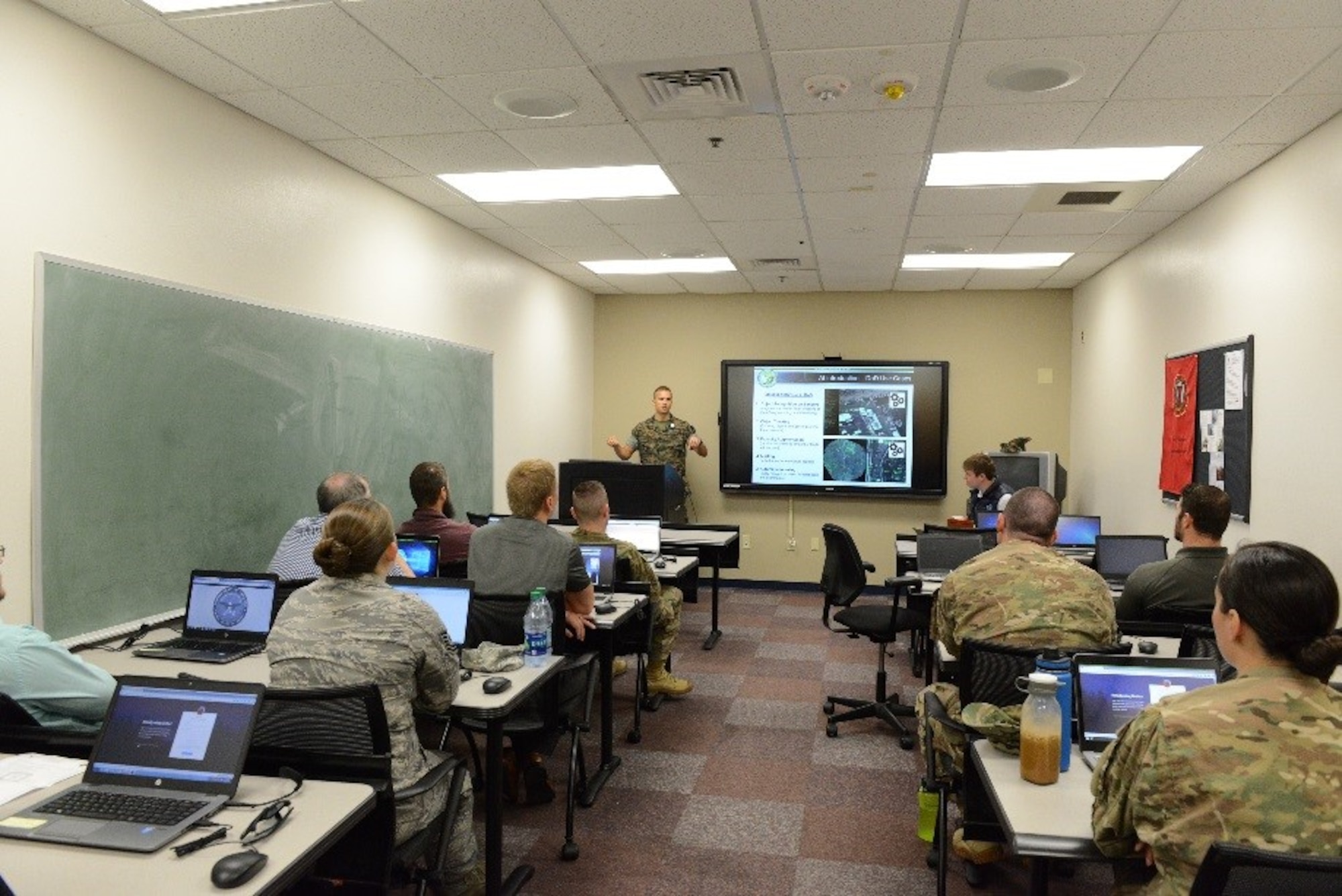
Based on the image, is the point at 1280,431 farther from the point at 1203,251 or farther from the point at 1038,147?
the point at 1038,147

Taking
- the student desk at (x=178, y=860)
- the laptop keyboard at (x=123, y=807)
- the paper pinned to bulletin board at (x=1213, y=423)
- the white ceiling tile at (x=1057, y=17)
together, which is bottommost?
the student desk at (x=178, y=860)

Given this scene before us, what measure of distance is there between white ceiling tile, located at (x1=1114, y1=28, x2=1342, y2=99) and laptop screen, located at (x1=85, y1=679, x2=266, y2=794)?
3291 mm

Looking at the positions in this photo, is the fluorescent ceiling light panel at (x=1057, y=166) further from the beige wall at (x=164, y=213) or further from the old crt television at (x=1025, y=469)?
the old crt television at (x=1025, y=469)

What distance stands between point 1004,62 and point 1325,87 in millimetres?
1219

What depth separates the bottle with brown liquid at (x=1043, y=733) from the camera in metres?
1.91

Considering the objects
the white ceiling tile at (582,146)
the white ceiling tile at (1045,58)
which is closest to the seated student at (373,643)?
the white ceiling tile at (582,146)

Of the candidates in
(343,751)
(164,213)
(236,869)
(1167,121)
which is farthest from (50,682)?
(1167,121)

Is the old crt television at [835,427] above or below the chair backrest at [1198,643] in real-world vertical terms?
above

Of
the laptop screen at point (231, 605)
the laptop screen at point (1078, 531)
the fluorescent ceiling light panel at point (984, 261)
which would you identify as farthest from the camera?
the fluorescent ceiling light panel at point (984, 261)

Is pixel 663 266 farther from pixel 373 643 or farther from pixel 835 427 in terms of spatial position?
pixel 373 643

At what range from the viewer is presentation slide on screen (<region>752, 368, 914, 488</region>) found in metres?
8.14

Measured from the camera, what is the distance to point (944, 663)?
9.77 ft

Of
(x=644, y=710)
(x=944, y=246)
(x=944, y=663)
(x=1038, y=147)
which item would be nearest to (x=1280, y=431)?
(x=1038, y=147)

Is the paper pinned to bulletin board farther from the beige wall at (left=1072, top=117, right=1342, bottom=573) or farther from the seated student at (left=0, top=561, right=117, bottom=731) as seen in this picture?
the seated student at (left=0, top=561, right=117, bottom=731)
